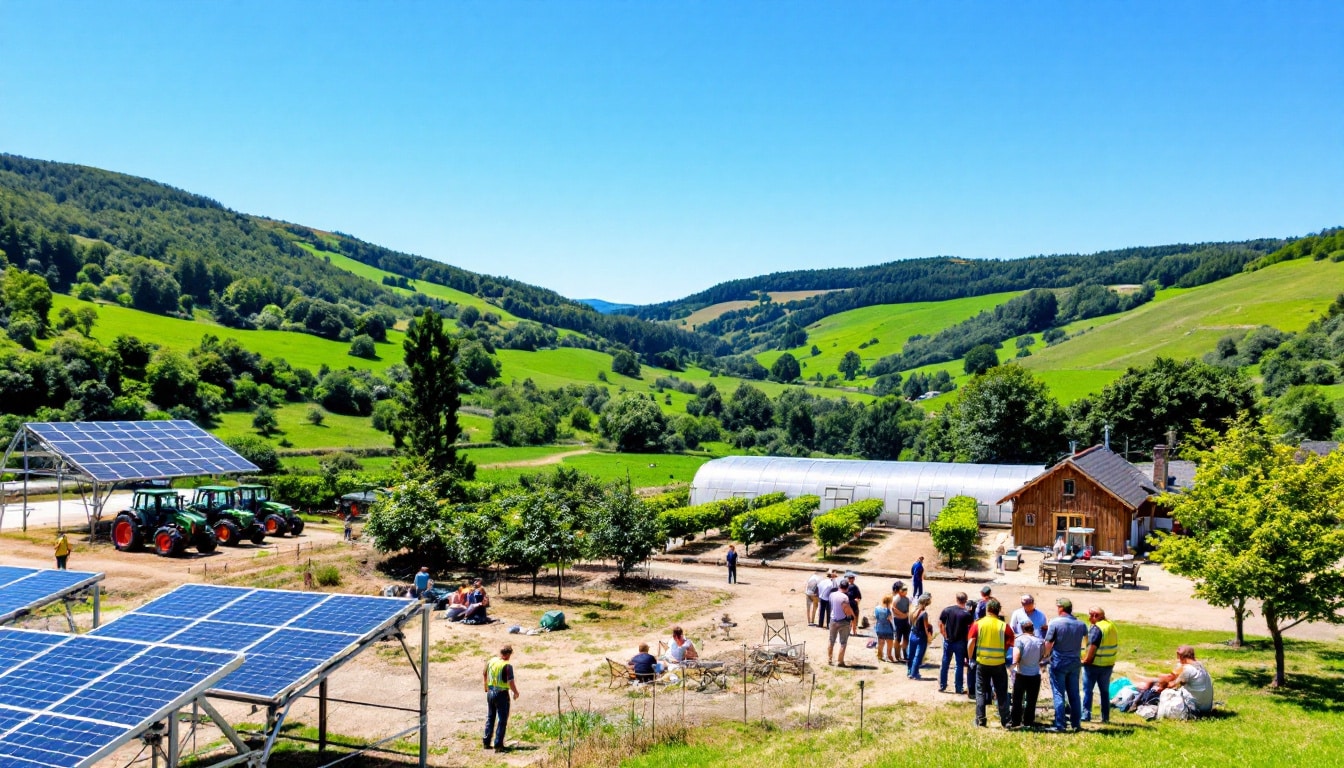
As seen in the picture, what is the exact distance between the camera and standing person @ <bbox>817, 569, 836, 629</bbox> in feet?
67.7

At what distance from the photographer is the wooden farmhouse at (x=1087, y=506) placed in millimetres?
37125

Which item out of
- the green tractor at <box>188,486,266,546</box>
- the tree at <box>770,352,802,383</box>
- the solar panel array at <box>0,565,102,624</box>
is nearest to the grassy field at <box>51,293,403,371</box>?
the green tractor at <box>188,486,266,546</box>

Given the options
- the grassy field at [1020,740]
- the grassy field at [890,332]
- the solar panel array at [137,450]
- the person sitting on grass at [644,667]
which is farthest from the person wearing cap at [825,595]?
the grassy field at [890,332]

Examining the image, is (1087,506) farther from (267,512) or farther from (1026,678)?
(267,512)

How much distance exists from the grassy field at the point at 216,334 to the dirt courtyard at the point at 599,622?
60.8 meters

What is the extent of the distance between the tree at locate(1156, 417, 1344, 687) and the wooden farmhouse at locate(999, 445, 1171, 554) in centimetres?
2136

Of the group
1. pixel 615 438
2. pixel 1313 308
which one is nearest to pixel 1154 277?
pixel 1313 308

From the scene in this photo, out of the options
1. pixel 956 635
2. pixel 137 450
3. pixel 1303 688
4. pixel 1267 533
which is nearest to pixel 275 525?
pixel 137 450

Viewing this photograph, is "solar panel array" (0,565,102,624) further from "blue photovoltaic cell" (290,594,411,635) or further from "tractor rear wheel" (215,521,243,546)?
"tractor rear wheel" (215,521,243,546)

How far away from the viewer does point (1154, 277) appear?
169250 mm

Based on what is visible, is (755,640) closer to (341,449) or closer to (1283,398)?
(341,449)

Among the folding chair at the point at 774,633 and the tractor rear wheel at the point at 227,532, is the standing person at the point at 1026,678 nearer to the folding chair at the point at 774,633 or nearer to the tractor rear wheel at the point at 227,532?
the folding chair at the point at 774,633

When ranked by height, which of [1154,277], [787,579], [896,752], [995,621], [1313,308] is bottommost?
[787,579]

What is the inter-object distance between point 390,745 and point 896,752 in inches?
318
